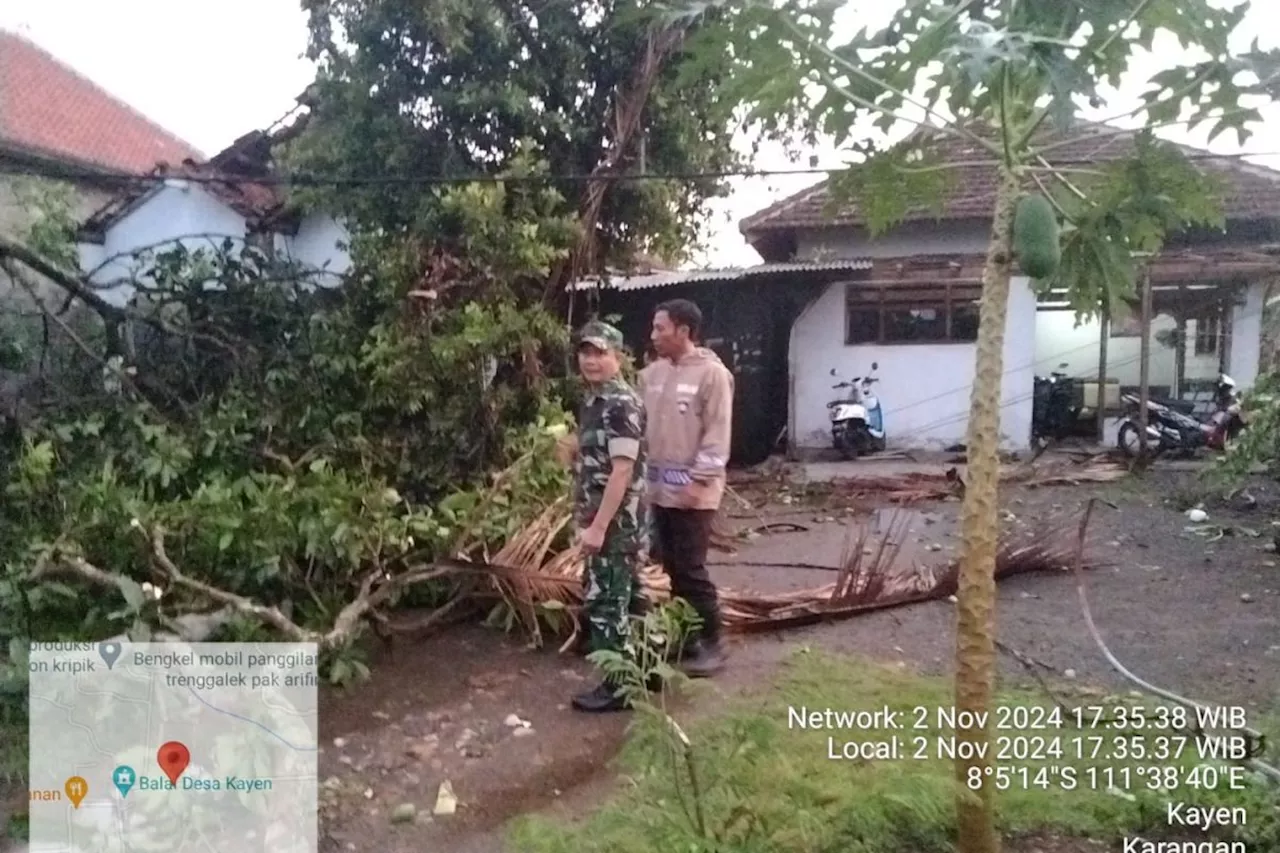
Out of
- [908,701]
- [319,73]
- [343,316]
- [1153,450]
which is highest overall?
[319,73]

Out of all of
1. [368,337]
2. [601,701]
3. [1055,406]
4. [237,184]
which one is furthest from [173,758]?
[237,184]

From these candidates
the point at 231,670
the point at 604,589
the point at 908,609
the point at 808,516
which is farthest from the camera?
the point at 808,516

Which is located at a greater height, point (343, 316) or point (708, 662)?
Result: point (343, 316)

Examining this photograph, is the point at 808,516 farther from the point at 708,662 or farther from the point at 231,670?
the point at 231,670

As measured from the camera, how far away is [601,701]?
Answer: 8.77 ft

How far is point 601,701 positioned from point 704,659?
37 cm

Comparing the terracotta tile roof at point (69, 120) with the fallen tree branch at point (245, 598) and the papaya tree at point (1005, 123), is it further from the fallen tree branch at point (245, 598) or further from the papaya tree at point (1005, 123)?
the papaya tree at point (1005, 123)

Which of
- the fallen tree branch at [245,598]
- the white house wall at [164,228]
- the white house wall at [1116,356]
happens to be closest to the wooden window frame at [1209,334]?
the white house wall at [1116,356]

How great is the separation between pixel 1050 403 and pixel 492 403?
2136mm

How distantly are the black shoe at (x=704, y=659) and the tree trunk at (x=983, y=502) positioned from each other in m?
1.22

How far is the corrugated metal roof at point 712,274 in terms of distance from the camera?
11.5 ft

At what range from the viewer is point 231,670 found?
2.20 m

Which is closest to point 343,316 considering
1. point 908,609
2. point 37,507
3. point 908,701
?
point 37,507

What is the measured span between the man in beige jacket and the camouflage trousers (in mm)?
195
